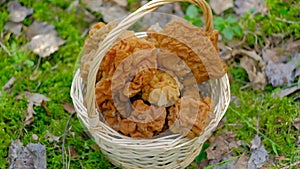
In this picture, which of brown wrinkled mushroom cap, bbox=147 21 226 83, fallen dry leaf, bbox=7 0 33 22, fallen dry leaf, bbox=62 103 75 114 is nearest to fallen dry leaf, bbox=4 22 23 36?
fallen dry leaf, bbox=7 0 33 22

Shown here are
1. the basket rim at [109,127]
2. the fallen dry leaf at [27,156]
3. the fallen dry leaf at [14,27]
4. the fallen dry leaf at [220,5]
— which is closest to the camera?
the basket rim at [109,127]

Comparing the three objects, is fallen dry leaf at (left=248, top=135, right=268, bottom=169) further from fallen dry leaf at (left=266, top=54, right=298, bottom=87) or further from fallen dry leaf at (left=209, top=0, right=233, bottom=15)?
fallen dry leaf at (left=209, top=0, right=233, bottom=15)

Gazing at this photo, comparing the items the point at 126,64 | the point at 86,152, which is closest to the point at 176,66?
the point at 126,64

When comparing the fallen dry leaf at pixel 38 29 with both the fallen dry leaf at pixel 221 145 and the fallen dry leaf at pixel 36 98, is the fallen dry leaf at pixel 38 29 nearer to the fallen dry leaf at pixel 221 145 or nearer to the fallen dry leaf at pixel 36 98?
the fallen dry leaf at pixel 36 98

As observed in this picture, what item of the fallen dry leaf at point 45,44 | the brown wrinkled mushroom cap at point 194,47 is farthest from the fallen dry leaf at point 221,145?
the fallen dry leaf at point 45,44

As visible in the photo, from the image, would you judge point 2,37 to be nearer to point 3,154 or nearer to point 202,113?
point 3,154

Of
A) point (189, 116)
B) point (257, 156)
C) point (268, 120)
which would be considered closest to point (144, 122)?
point (189, 116)
